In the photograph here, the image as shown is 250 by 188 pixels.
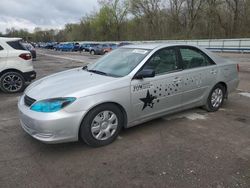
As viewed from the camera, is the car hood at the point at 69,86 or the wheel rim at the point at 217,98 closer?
the car hood at the point at 69,86

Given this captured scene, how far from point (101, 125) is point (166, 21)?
50020mm

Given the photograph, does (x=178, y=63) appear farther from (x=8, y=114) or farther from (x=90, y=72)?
(x=8, y=114)

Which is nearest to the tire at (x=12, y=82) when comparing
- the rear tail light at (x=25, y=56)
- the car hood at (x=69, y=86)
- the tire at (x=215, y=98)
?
the rear tail light at (x=25, y=56)

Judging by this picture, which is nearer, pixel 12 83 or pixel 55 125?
pixel 55 125

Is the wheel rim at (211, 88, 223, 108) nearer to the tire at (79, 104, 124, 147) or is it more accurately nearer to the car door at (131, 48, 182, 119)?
the car door at (131, 48, 182, 119)

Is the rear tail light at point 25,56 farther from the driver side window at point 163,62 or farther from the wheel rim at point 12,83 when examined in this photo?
the driver side window at point 163,62

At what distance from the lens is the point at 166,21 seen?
5075 centimetres

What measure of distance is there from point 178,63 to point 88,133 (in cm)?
215

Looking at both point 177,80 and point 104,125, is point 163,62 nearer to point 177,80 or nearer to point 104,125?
point 177,80

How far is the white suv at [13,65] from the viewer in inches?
302

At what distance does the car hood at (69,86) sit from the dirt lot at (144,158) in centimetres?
83

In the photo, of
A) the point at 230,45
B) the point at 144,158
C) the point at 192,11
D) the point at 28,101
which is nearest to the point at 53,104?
the point at 28,101

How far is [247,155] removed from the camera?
357 centimetres

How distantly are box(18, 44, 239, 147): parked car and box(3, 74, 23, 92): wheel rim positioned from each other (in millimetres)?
3873
